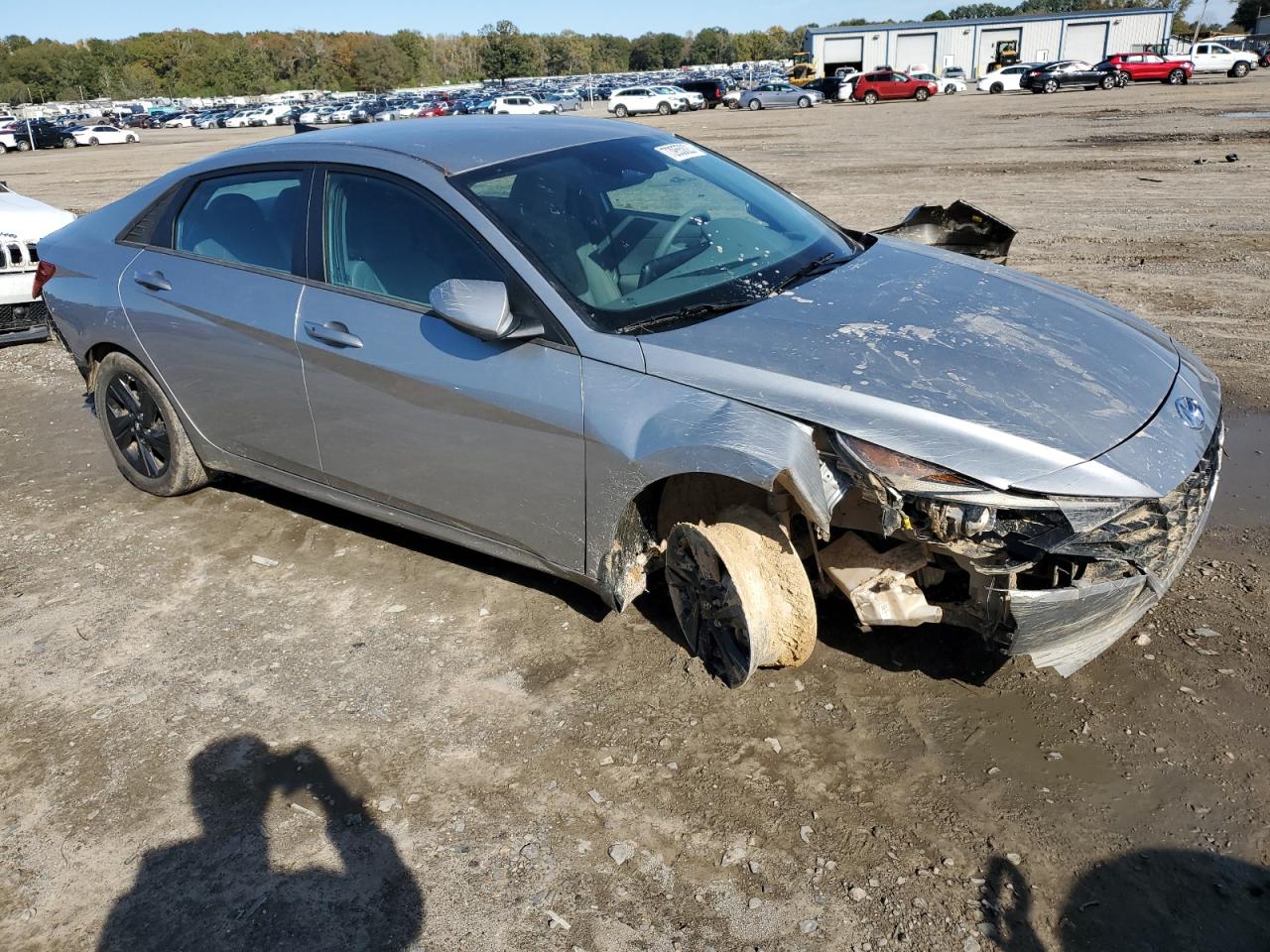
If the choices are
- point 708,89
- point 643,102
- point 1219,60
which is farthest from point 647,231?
point 1219,60

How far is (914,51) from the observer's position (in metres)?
84.6

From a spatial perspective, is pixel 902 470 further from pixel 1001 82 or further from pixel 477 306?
pixel 1001 82

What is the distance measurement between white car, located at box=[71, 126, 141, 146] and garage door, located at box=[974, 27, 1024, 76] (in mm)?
64390

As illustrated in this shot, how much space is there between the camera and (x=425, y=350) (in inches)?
141

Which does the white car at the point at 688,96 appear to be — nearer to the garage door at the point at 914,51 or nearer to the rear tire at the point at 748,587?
the garage door at the point at 914,51

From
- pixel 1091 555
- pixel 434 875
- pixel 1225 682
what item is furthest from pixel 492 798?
pixel 1225 682

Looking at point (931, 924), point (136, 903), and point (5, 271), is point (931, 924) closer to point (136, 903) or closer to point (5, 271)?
point (136, 903)

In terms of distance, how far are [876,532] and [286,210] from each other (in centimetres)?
267

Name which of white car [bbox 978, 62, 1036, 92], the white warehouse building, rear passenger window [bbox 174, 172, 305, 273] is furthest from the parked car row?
the white warehouse building

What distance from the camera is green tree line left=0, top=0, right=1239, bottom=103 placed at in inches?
4906

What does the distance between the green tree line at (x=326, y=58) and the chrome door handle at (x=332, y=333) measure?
121517 mm

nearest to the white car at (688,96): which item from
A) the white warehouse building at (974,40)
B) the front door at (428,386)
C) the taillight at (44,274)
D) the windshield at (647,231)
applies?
the white warehouse building at (974,40)

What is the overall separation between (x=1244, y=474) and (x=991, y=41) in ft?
295

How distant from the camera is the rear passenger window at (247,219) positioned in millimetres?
4059
